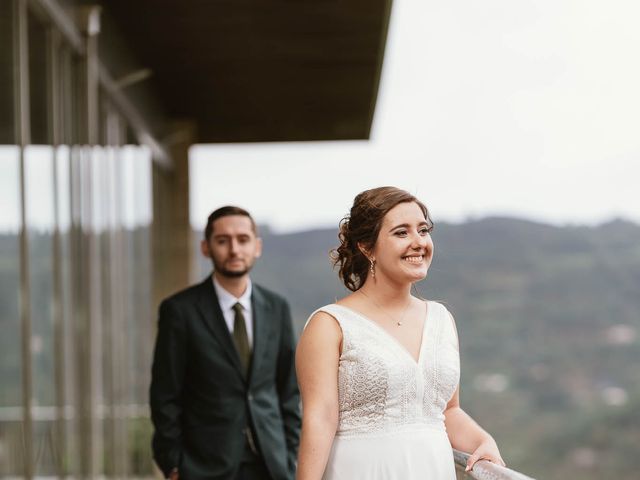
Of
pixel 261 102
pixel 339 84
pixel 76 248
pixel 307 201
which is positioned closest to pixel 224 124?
pixel 261 102

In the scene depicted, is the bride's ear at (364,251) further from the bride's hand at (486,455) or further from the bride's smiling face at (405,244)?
the bride's hand at (486,455)

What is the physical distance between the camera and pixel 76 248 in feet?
28.6

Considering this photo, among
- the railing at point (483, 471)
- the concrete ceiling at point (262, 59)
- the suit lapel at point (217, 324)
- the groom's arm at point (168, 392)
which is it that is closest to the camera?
the railing at point (483, 471)

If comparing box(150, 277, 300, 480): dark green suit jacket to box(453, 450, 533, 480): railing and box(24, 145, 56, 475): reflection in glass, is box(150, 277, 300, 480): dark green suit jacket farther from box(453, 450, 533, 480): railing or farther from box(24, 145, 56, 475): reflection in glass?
box(453, 450, 533, 480): railing

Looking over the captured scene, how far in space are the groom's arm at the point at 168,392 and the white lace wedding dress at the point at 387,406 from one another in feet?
6.23

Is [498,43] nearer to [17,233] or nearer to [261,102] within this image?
[261,102]

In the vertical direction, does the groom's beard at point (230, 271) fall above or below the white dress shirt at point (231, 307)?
above

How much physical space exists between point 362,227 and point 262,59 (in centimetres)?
756

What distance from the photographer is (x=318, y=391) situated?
12.2 ft

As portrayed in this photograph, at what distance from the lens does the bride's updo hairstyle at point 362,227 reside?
3.80 m

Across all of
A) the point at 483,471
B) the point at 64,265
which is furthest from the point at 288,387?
the point at 64,265

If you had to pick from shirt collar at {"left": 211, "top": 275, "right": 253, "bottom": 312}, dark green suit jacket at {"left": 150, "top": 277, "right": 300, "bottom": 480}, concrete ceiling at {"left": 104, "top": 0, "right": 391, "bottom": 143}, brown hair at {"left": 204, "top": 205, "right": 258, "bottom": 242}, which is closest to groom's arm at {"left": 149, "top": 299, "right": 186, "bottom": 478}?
dark green suit jacket at {"left": 150, "top": 277, "right": 300, "bottom": 480}

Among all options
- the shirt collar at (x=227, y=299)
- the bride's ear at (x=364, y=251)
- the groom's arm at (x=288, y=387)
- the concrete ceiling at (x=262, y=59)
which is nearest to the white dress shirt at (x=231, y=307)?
the shirt collar at (x=227, y=299)

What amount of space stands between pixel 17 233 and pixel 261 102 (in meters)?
6.55
